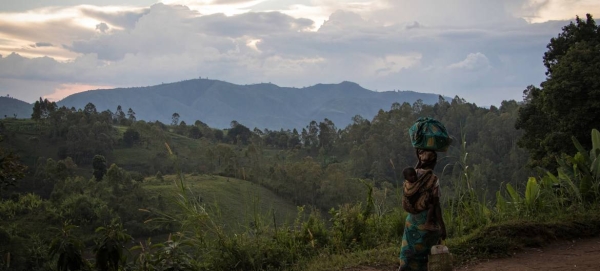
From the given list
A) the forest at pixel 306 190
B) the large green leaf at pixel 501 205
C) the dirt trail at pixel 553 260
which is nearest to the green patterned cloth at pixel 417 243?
the forest at pixel 306 190

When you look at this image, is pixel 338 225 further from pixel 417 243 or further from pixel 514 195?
pixel 514 195

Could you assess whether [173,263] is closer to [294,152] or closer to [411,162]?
[411,162]

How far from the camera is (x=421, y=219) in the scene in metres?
3.67

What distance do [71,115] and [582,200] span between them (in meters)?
57.6

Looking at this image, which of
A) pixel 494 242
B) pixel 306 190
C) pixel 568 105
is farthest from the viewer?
pixel 306 190

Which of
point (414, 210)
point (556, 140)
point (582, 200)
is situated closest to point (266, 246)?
point (414, 210)

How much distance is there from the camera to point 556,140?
1623 centimetres

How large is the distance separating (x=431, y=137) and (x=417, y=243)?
778mm

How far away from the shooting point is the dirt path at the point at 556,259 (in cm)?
479

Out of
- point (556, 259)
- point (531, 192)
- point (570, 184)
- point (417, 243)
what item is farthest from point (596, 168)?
point (417, 243)

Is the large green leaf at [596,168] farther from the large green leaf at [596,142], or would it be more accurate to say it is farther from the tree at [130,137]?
the tree at [130,137]

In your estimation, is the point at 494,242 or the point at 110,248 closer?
the point at 110,248

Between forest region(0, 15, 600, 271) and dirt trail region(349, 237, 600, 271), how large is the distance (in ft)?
0.48

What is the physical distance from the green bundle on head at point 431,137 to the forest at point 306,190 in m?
0.66
